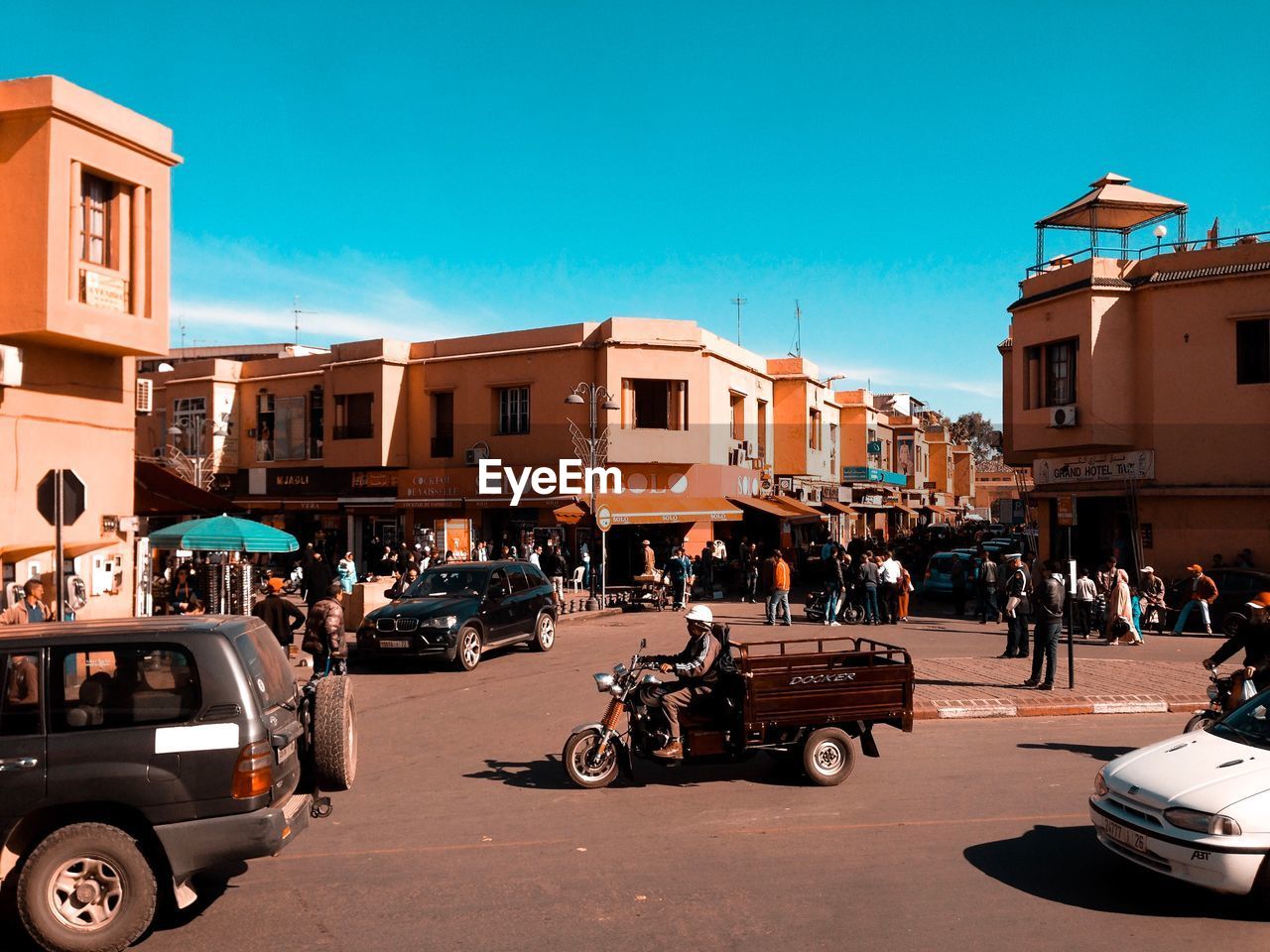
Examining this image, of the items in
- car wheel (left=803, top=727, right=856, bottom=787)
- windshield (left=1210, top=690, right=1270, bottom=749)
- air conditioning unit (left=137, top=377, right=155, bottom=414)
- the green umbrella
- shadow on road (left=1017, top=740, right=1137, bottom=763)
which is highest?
air conditioning unit (left=137, top=377, right=155, bottom=414)

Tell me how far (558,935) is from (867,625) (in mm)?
18315

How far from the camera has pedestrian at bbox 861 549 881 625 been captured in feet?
73.4

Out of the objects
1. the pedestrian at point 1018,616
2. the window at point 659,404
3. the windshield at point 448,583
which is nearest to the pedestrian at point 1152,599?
the pedestrian at point 1018,616

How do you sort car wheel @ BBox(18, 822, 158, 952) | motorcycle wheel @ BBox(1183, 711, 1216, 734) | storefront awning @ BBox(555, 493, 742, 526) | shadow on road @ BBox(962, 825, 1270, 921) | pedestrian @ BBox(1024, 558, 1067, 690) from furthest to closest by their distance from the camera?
storefront awning @ BBox(555, 493, 742, 526) < pedestrian @ BBox(1024, 558, 1067, 690) < motorcycle wheel @ BBox(1183, 711, 1216, 734) < shadow on road @ BBox(962, 825, 1270, 921) < car wheel @ BBox(18, 822, 158, 952)

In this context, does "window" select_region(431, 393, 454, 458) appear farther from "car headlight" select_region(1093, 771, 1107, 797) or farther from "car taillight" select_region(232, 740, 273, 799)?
"car headlight" select_region(1093, 771, 1107, 797)

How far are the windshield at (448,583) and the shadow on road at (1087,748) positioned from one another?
30.5ft

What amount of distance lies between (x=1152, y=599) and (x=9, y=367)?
71.8ft

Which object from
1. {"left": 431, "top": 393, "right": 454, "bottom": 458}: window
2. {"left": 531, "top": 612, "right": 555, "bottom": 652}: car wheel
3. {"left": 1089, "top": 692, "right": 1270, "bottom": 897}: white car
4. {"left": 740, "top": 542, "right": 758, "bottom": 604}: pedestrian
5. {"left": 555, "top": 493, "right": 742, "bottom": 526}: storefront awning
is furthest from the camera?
{"left": 431, "top": 393, "right": 454, "bottom": 458}: window

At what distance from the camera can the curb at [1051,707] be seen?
12008mm

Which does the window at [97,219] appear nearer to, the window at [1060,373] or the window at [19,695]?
the window at [19,695]

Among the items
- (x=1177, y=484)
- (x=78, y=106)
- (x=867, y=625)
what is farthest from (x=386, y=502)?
(x=1177, y=484)

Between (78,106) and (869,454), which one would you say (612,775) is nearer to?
(78,106)

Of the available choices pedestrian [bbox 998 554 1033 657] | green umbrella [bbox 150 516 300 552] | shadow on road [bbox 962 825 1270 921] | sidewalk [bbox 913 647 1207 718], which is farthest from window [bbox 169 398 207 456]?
shadow on road [bbox 962 825 1270 921]

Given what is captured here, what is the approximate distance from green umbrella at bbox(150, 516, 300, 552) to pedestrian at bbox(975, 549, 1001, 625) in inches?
605
